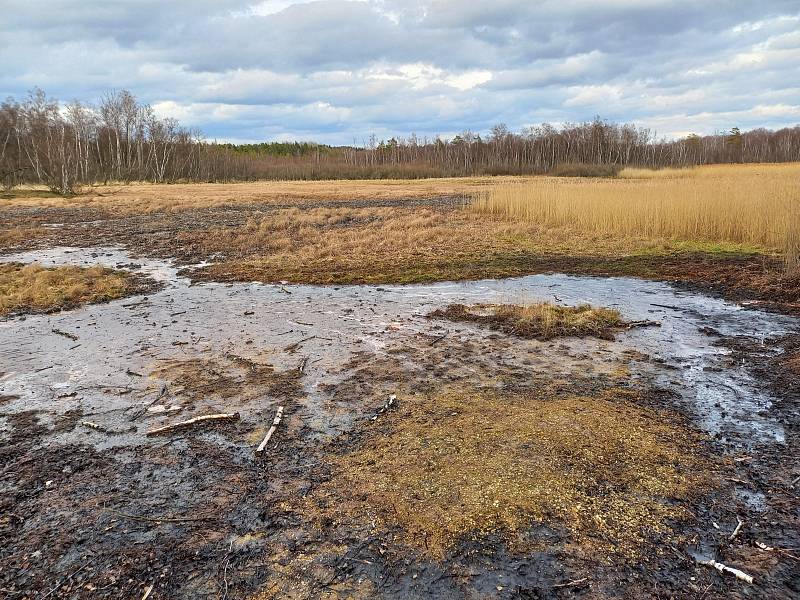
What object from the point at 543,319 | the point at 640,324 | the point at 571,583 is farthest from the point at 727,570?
the point at 640,324

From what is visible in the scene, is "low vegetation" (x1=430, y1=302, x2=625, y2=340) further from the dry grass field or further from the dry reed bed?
the dry reed bed

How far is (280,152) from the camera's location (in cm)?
10700

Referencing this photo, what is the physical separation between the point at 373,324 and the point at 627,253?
8.18 m

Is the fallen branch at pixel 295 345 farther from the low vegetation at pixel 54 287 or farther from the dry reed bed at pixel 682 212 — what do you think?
the dry reed bed at pixel 682 212

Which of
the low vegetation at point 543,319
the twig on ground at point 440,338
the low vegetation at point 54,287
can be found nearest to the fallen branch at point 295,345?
the twig on ground at point 440,338

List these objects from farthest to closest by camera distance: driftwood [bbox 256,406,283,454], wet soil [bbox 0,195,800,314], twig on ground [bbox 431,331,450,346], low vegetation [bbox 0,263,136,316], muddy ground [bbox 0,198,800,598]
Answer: wet soil [bbox 0,195,800,314] < low vegetation [bbox 0,263,136,316] < twig on ground [bbox 431,331,450,346] < driftwood [bbox 256,406,283,454] < muddy ground [bbox 0,198,800,598]

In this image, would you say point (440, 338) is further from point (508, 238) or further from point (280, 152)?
point (280, 152)

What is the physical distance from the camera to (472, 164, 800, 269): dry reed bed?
42.0ft

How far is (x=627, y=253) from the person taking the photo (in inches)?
530

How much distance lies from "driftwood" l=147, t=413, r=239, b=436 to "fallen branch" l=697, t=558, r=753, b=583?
11.9 ft

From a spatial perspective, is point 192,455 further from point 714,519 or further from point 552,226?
point 552,226

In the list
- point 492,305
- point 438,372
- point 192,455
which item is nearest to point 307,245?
point 492,305

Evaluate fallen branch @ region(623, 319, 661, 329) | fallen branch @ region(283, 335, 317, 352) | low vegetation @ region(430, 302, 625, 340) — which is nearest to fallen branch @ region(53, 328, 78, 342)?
fallen branch @ region(283, 335, 317, 352)

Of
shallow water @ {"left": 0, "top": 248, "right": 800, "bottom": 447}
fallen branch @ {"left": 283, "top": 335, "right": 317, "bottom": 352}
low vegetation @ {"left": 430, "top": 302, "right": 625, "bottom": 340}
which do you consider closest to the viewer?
shallow water @ {"left": 0, "top": 248, "right": 800, "bottom": 447}
